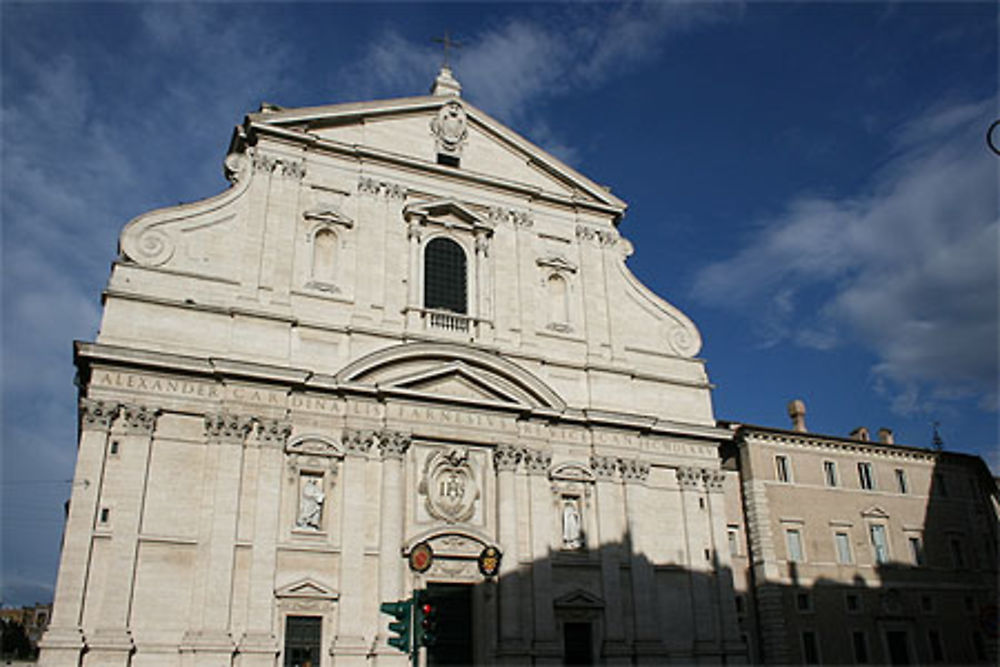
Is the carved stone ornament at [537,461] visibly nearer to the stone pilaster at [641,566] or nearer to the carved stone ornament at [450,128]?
the stone pilaster at [641,566]

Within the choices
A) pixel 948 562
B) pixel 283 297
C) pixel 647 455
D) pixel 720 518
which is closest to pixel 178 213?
pixel 283 297

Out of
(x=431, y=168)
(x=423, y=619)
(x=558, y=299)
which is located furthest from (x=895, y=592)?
(x=423, y=619)

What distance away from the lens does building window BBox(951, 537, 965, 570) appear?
2997 centimetres

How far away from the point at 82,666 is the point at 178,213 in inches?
395

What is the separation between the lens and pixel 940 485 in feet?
102

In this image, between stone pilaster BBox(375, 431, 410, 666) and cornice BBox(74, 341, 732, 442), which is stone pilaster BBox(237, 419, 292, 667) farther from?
stone pilaster BBox(375, 431, 410, 666)

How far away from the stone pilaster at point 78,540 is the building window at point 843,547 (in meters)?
21.2

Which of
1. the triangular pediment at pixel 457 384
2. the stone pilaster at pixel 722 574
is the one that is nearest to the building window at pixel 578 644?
the stone pilaster at pixel 722 574

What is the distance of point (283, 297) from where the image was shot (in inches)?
826

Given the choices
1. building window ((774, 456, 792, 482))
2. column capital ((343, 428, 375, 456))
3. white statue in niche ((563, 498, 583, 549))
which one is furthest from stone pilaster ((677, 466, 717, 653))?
column capital ((343, 428, 375, 456))

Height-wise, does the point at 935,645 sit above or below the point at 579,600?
below

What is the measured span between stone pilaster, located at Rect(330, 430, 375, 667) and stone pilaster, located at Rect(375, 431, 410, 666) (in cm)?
36

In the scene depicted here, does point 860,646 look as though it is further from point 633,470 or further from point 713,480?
point 633,470

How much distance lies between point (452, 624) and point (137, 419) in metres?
8.19
